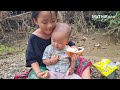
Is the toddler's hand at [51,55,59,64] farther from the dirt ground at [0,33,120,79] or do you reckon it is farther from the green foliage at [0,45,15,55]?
the green foliage at [0,45,15,55]

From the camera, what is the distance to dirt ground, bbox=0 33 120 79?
3746mm

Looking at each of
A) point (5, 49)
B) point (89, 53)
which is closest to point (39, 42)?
point (89, 53)

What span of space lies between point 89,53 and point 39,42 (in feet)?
5.31

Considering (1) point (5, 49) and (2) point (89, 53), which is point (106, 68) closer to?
(2) point (89, 53)

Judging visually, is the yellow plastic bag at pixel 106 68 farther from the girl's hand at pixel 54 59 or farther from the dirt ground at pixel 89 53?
the girl's hand at pixel 54 59

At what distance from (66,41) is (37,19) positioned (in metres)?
0.35

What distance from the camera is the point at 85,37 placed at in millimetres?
4977

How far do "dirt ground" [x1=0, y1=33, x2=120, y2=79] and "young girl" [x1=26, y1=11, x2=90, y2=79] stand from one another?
2.46ft

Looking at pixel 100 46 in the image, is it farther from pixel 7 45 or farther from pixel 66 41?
pixel 66 41

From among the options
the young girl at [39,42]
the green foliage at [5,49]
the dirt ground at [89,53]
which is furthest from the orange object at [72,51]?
the green foliage at [5,49]

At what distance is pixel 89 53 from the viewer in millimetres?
4406

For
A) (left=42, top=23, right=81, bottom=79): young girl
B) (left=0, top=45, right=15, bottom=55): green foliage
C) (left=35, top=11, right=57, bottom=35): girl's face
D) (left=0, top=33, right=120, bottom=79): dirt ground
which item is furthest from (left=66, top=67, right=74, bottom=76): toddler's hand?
(left=0, top=45, right=15, bottom=55): green foliage

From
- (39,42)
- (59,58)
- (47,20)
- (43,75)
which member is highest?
(47,20)
